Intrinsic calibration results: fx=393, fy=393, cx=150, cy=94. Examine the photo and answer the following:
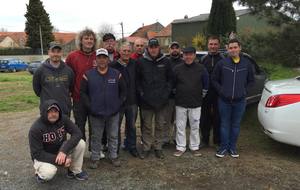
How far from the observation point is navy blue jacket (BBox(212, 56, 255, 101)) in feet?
18.3

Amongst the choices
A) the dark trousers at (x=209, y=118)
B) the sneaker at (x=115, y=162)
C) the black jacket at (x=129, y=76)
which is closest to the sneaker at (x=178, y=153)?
the dark trousers at (x=209, y=118)

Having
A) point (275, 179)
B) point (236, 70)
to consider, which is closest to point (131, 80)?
point (236, 70)

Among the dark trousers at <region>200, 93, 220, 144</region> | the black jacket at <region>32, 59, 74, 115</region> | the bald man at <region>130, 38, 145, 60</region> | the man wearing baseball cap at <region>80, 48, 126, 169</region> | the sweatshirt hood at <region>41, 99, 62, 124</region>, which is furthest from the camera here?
the dark trousers at <region>200, 93, 220, 144</region>

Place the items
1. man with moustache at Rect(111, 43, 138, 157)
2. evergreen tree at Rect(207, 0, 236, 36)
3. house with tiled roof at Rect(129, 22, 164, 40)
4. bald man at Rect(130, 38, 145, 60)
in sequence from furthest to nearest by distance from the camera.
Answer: house with tiled roof at Rect(129, 22, 164, 40), evergreen tree at Rect(207, 0, 236, 36), bald man at Rect(130, 38, 145, 60), man with moustache at Rect(111, 43, 138, 157)

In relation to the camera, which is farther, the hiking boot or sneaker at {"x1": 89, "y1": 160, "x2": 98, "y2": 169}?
sneaker at {"x1": 89, "y1": 160, "x2": 98, "y2": 169}

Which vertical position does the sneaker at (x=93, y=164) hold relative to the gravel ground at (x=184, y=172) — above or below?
above

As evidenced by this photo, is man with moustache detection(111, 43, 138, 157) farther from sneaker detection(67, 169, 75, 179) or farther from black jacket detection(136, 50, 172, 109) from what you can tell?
sneaker detection(67, 169, 75, 179)

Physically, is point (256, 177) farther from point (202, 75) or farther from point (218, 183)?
point (202, 75)

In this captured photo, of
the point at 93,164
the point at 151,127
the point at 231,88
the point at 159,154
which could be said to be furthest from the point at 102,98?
the point at 231,88

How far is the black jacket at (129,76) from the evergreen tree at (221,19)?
1132 cm

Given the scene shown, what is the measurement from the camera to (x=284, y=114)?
17.7 ft

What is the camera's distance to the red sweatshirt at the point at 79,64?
5293mm

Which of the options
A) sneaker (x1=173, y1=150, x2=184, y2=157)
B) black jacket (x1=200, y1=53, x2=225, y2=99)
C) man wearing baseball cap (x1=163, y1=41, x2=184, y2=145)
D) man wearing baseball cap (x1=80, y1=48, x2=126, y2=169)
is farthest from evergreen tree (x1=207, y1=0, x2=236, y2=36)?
man wearing baseball cap (x1=80, y1=48, x2=126, y2=169)

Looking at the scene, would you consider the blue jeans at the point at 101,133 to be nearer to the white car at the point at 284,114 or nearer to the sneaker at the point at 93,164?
the sneaker at the point at 93,164
